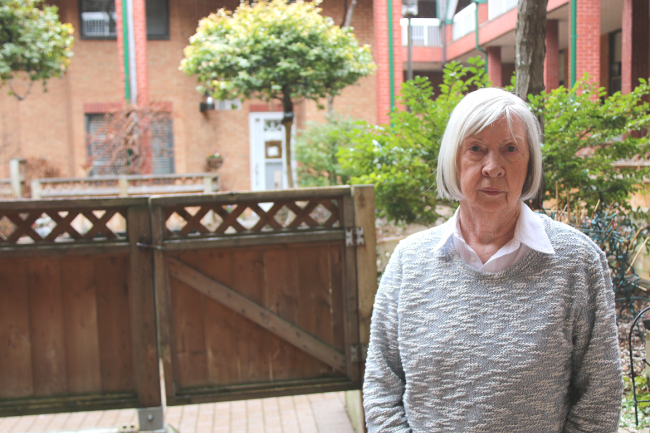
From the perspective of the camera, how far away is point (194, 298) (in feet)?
11.2

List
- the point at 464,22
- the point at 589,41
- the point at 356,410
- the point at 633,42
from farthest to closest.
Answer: the point at 464,22 < the point at 633,42 < the point at 589,41 < the point at 356,410

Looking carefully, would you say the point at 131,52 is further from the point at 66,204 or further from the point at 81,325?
the point at 81,325

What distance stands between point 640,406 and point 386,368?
2425 mm

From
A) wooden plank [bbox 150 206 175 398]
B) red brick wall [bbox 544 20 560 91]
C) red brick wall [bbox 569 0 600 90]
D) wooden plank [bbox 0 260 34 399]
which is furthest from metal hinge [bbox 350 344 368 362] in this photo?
red brick wall [bbox 544 20 560 91]

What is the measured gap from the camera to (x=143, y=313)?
3383mm

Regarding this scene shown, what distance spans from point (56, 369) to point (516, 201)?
306cm

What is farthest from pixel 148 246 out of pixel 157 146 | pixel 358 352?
pixel 157 146

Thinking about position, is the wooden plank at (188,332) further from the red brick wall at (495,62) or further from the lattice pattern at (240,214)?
the red brick wall at (495,62)

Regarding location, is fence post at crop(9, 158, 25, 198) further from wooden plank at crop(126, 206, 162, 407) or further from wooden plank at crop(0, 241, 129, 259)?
wooden plank at crop(126, 206, 162, 407)

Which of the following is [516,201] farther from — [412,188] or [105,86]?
[105,86]

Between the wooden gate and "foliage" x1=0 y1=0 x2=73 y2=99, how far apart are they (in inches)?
403

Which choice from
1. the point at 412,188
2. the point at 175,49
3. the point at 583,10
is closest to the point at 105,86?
the point at 175,49

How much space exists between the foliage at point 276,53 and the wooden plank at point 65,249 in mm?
7210

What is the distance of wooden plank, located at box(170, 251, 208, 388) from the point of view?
11.1 ft
